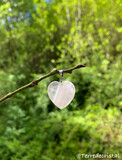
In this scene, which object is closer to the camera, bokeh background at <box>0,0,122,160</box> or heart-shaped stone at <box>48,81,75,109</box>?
heart-shaped stone at <box>48,81,75,109</box>

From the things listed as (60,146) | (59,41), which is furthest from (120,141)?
(59,41)

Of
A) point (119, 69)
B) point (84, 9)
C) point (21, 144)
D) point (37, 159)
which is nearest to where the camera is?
point (37, 159)

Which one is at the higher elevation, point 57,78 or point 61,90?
point 57,78

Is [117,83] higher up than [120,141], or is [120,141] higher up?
[117,83]

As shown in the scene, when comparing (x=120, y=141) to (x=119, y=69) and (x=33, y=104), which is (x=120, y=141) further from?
(x=33, y=104)

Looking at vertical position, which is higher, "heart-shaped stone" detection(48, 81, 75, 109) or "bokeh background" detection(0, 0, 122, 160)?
"bokeh background" detection(0, 0, 122, 160)

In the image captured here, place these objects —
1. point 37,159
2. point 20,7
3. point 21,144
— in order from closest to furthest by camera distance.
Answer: point 37,159 → point 21,144 → point 20,7

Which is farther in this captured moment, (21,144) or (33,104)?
(33,104)

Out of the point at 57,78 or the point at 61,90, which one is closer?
the point at 61,90
